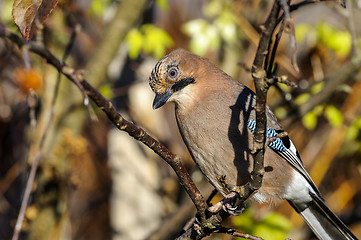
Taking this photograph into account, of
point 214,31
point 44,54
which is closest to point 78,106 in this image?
point 214,31

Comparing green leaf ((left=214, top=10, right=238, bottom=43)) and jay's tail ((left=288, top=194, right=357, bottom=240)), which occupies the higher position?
green leaf ((left=214, top=10, right=238, bottom=43))

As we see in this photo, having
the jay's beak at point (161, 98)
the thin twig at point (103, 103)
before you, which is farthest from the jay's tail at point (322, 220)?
the thin twig at point (103, 103)

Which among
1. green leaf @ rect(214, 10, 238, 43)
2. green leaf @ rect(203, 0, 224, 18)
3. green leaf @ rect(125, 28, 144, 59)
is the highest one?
green leaf @ rect(125, 28, 144, 59)

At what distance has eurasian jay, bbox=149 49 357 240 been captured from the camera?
350 centimetres

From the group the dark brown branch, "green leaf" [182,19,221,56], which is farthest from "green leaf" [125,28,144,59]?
the dark brown branch

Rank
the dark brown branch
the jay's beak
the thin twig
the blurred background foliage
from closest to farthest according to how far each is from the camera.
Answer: the dark brown branch
the thin twig
the jay's beak
the blurred background foliage

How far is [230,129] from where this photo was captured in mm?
3496

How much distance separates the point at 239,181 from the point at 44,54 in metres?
2.05

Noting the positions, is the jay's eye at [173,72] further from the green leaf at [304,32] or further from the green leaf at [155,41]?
the green leaf at [304,32]

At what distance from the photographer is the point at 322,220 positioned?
397 cm

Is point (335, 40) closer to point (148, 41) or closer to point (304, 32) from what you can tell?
point (304, 32)

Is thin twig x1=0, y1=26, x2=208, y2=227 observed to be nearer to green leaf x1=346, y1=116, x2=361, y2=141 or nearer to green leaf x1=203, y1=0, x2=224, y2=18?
green leaf x1=346, y1=116, x2=361, y2=141

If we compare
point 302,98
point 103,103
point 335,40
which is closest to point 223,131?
point 103,103

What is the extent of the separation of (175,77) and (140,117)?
10.9ft
